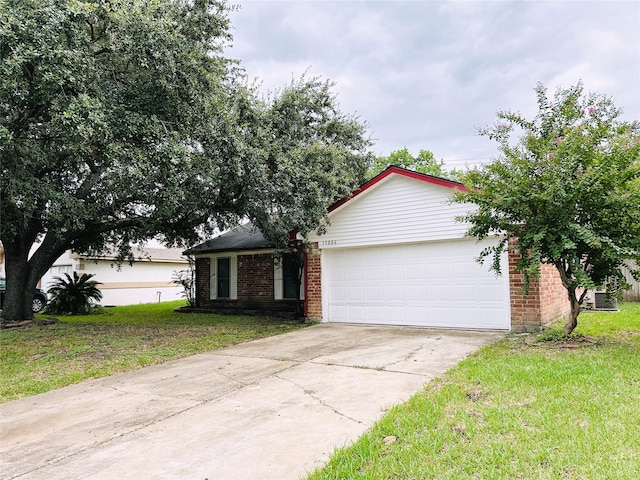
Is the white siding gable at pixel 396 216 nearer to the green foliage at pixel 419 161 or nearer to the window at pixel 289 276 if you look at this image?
the window at pixel 289 276

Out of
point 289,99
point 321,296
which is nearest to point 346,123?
point 289,99

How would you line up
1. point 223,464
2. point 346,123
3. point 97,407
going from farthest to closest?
point 346,123 < point 97,407 < point 223,464

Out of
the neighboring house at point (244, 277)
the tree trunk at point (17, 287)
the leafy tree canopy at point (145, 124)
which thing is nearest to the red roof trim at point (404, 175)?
the leafy tree canopy at point (145, 124)

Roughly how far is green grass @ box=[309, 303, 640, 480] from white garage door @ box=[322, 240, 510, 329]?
11.1ft

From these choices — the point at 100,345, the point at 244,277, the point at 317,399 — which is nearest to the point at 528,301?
the point at 317,399

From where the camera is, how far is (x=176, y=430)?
377 cm

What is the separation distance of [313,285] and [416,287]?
284 centimetres

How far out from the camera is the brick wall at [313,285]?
439 inches

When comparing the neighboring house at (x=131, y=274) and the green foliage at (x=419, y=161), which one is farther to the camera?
the green foliage at (x=419, y=161)

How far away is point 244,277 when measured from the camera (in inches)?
567

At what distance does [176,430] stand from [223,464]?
0.93 m

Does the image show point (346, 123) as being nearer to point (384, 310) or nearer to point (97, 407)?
point (384, 310)

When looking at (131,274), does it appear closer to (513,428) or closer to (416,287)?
(416,287)

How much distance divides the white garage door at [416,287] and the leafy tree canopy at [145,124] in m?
1.91
